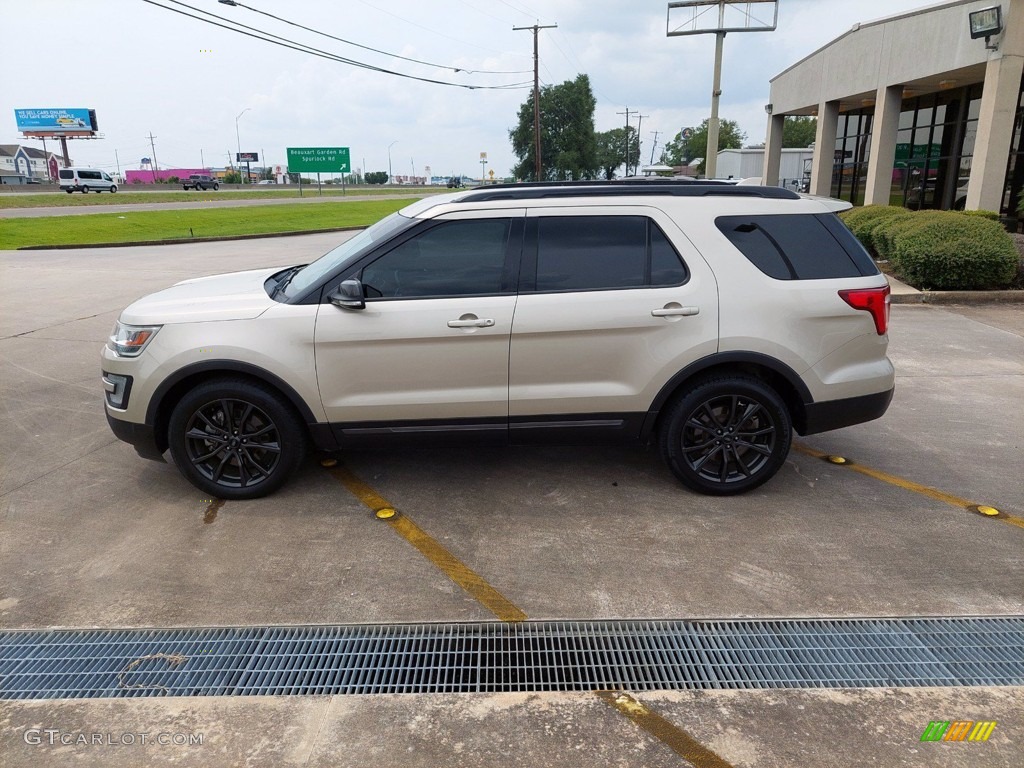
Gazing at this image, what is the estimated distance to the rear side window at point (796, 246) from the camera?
427 cm

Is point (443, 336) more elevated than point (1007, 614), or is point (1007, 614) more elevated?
point (443, 336)

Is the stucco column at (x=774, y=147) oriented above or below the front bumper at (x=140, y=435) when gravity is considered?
above

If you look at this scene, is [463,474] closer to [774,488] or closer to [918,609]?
[774,488]

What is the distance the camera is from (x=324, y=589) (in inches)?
138

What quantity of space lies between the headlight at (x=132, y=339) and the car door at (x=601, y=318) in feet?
7.05

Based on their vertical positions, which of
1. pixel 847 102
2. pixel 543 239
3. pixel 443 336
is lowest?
pixel 443 336

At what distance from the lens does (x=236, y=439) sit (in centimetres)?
430

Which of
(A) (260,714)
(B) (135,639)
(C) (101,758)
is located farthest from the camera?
(B) (135,639)

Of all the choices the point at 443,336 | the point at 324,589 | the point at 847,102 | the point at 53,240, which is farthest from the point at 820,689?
the point at 847,102

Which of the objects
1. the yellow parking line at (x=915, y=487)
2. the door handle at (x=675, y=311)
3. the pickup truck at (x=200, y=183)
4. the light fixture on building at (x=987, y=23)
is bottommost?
the yellow parking line at (x=915, y=487)

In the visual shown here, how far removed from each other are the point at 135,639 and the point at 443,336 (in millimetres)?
2124

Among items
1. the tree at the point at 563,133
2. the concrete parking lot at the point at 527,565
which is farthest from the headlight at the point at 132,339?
the tree at the point at 563,133

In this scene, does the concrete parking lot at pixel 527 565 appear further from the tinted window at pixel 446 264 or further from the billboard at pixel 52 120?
the billboard at pixel 52 120

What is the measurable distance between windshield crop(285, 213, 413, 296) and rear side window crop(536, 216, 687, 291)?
87 cm
